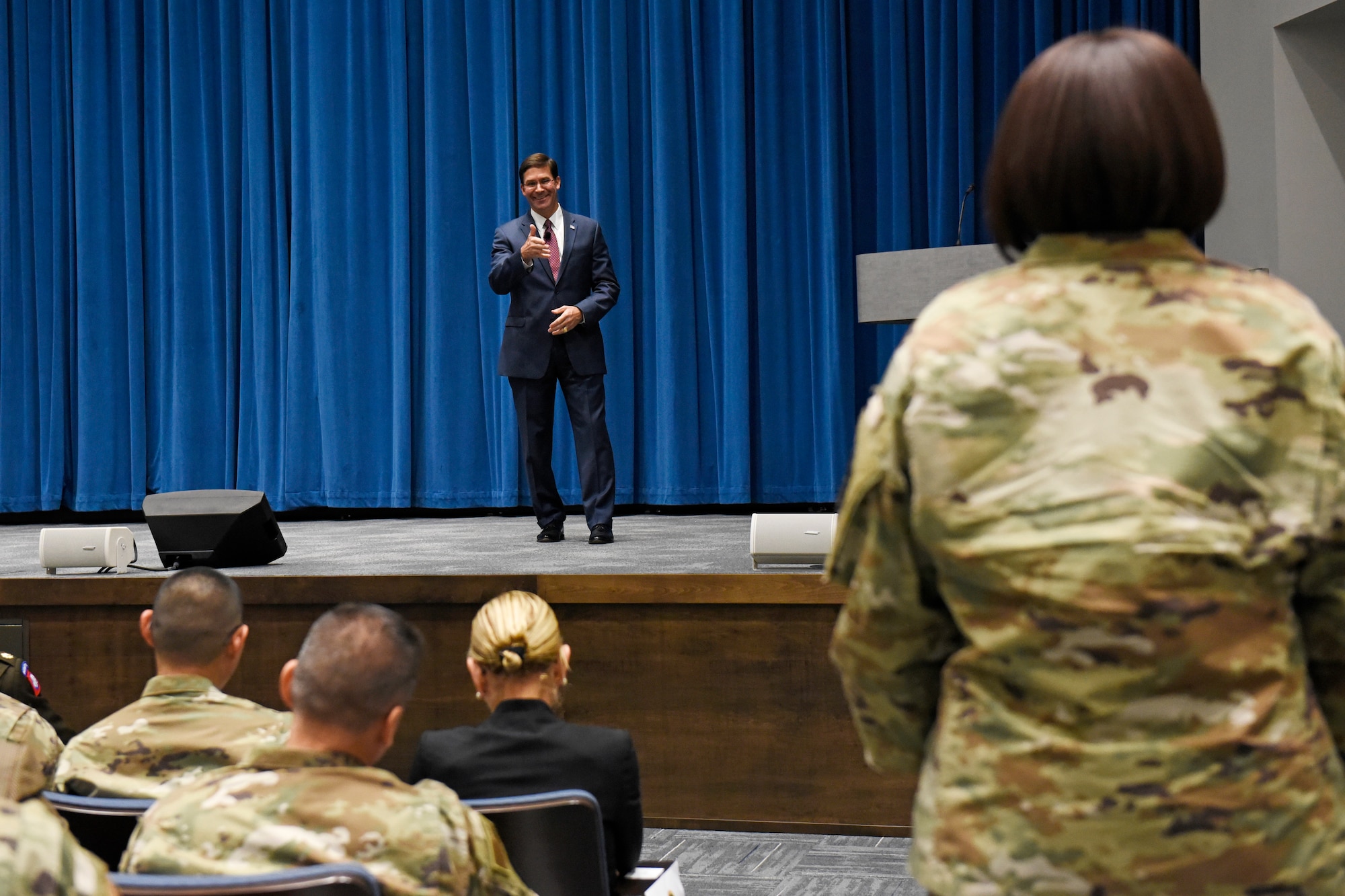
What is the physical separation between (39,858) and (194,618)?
1.27 meters

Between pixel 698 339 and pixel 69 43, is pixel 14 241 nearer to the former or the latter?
pixel 69 43

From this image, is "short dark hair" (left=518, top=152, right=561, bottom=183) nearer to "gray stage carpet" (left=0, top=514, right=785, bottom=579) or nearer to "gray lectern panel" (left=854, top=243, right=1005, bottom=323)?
"gray lectern panel" (left=854, top=243, right=1005, bottom=323)

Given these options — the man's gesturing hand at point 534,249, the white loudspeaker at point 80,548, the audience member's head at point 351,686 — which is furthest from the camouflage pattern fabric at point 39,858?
the man's gesturing hand at point 534,249

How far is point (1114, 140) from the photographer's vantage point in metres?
0.91

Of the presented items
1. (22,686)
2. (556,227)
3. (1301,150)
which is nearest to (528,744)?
(22,686)

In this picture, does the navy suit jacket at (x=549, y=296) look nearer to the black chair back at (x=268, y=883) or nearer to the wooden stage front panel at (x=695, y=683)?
the wooden stage front panel at (x=695, y=683)

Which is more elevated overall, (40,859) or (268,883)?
(40,859)

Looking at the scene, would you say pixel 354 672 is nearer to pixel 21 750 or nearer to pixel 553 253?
pixel 21 750

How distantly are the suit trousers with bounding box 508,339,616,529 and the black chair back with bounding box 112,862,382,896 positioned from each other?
3.28m

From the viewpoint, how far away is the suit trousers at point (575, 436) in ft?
14.9

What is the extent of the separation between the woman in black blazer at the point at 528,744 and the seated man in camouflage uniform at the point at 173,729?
9.6 inches

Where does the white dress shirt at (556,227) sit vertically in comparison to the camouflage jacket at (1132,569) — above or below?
above

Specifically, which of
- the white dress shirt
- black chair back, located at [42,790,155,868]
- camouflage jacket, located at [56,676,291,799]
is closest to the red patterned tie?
the white dress shirt

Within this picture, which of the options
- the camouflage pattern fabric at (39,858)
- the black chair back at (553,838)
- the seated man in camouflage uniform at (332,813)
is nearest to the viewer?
the camouflage pattern fabric at (39,858)
